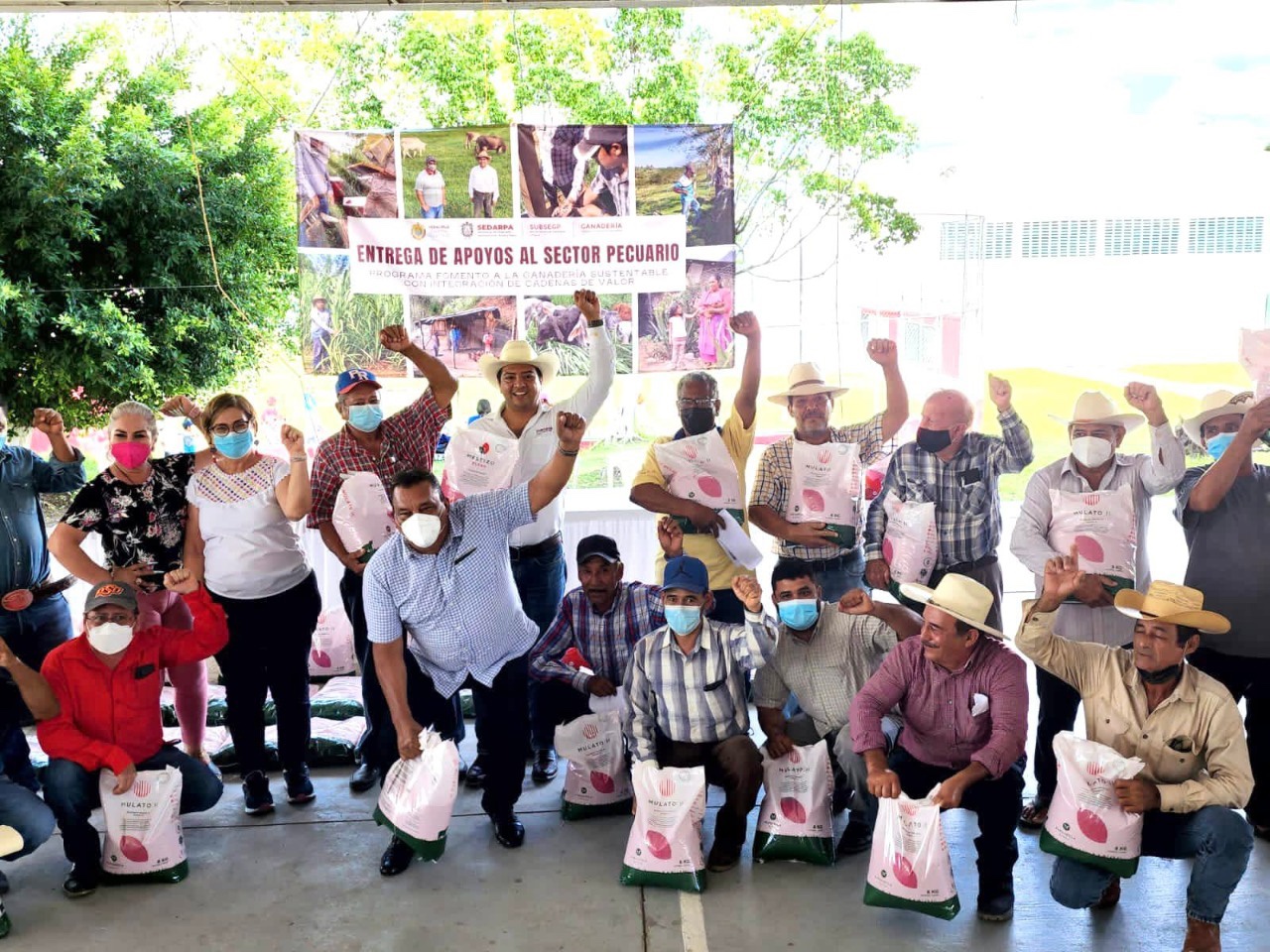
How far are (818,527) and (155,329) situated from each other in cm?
865

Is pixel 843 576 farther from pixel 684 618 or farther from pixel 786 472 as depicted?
pixel 684 618

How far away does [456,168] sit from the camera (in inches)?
264

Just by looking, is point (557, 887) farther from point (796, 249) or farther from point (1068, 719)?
point (796, 249)

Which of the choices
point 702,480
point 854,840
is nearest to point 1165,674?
point 854,840

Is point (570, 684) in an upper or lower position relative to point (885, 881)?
upper

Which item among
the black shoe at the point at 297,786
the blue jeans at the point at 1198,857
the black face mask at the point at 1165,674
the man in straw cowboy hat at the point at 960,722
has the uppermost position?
the black face mask at the point at 1165,674

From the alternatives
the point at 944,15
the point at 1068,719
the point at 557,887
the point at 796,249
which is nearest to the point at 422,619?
the point at 557,887

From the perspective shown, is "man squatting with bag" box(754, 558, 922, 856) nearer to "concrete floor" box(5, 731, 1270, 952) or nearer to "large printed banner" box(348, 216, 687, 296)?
"concrete floor" box(5, 731, 1270, 952)

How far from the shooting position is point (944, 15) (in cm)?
1736

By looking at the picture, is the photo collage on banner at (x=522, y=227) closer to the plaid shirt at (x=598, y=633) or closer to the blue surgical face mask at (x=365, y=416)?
the blue surgical face mask at (x=365, y=416)

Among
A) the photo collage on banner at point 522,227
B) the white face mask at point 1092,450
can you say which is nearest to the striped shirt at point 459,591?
the white face mask at point 1092,450

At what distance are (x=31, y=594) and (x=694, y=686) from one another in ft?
9.00

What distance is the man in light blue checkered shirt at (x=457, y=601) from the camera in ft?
14.5

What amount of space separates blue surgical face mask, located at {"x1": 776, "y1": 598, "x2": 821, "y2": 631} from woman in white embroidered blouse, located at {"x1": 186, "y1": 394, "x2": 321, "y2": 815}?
194 centimetres
